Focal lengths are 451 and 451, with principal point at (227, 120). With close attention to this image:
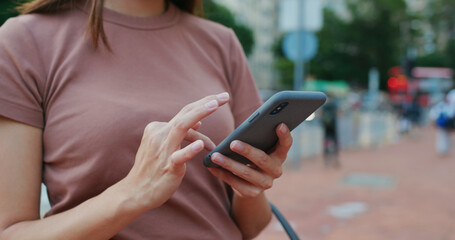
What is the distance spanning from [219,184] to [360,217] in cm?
468

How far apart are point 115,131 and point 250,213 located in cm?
56

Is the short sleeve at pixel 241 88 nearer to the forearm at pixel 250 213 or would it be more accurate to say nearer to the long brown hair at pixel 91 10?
the forearm at pixel 250 213

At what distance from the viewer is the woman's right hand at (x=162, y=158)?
1.02 meters

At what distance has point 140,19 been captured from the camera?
1.46m

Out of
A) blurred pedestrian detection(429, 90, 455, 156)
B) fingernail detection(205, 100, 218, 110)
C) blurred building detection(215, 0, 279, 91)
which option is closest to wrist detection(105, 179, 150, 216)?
fingernail detection(205, 100, 218, 110)

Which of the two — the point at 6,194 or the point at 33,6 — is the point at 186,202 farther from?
the point at 33,6

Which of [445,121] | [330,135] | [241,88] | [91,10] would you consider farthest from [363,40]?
[91,10]

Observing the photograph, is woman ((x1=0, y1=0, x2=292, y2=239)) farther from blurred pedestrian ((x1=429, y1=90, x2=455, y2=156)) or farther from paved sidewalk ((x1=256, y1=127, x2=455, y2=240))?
blurred pedestrian ((x1=429, y1=90, x2=455, y2=156))

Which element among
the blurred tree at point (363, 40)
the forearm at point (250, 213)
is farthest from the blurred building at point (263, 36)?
the forearm at point (250, 213)

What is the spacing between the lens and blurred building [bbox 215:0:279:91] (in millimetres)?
52906

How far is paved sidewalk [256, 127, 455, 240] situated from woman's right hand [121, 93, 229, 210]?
3.98m

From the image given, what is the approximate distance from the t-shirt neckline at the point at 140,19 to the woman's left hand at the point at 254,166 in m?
0.55

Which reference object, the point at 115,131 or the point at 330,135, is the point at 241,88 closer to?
the point at 115,131

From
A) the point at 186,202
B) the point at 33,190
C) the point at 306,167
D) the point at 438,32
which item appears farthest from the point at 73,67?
the point at 438,32
